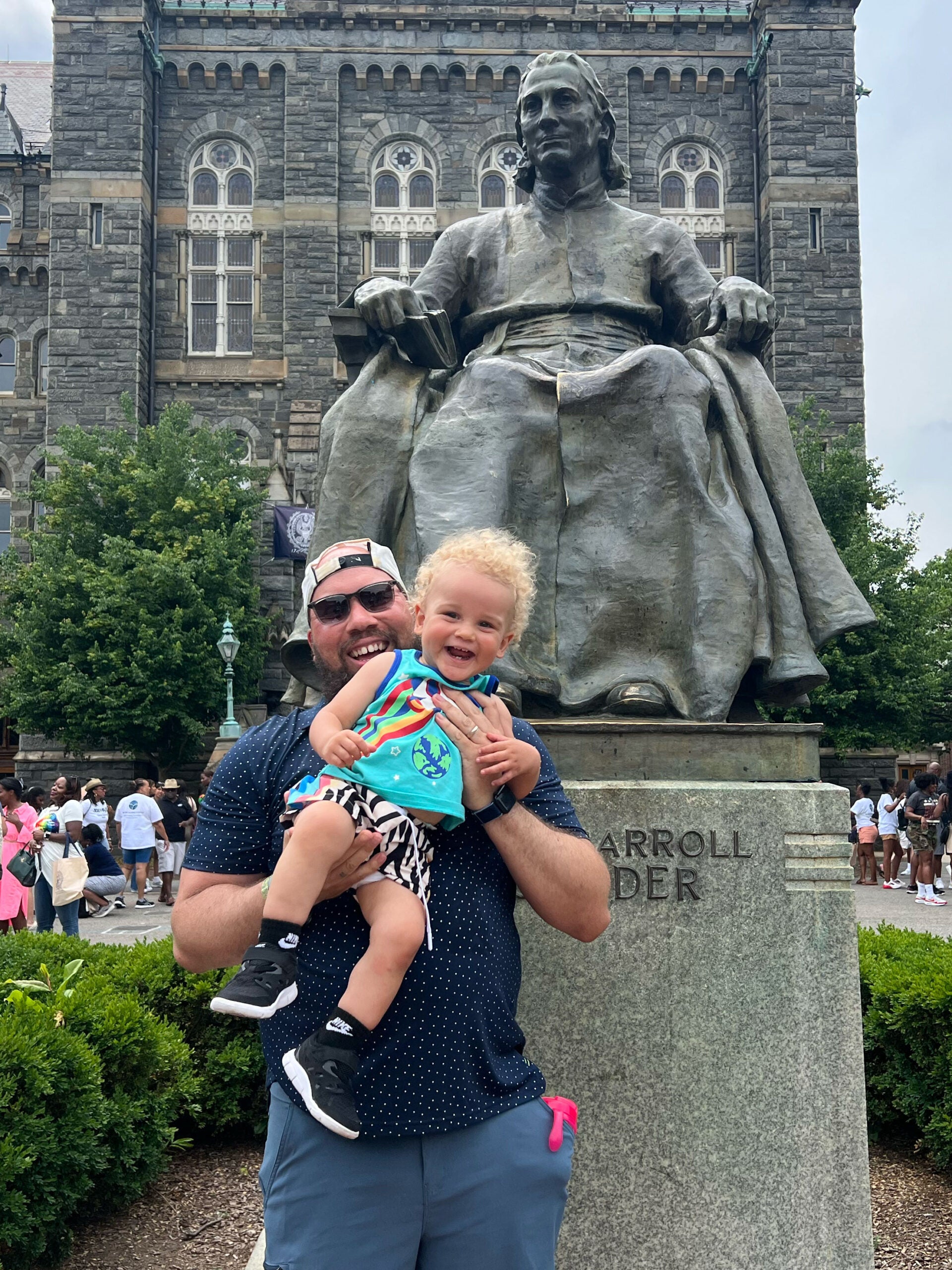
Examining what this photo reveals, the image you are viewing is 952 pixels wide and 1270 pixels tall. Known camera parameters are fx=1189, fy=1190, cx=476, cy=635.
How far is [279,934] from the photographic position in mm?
1870

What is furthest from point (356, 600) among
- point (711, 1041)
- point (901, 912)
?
point (901, 912)

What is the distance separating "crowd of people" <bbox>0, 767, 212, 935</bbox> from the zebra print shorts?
7.32 metres

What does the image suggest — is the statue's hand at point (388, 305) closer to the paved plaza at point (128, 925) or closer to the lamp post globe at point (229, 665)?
the paved plaza at point (128, 925)

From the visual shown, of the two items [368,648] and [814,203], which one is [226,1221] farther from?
[814,203]

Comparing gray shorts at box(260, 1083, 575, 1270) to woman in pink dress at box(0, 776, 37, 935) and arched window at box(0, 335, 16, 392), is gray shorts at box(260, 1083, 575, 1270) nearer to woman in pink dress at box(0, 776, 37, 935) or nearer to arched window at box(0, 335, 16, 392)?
woman in pink dress at box(0, 776, 37, 935)

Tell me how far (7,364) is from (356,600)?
113 ft

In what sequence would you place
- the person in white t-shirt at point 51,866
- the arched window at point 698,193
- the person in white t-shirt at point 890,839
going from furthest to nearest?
1. the arched window at point 698,193
2. the person in white t-shirt at point 890,839
3. the person in white t-shirt at point 51,866

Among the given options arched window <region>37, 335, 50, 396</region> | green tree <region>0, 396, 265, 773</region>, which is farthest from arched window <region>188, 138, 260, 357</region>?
arched window <region>37, 335, 50, 396</region>

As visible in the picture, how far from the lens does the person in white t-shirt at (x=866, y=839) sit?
60.2 ft

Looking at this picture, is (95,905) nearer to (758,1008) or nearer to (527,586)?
(758,1008)

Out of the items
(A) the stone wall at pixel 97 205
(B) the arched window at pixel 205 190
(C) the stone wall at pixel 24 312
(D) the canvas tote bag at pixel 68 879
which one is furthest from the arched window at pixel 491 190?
(D) the canvas tote bag at pixel 68 879

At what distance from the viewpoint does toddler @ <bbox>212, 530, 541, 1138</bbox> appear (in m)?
1.84

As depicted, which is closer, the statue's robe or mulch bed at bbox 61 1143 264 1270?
the statue's robe

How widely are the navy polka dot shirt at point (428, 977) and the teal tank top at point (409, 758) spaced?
0.42 feet
